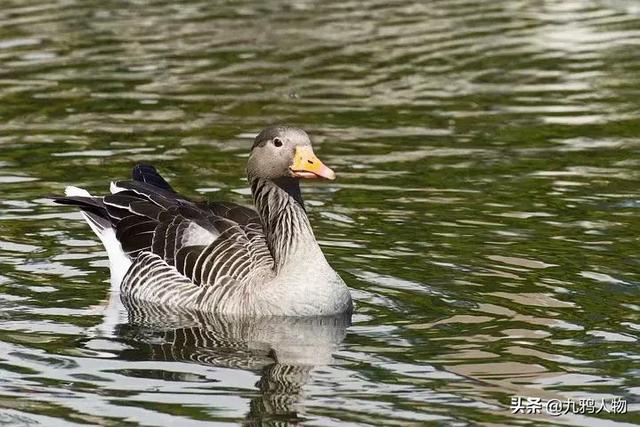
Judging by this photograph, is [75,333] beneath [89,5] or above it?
beneath

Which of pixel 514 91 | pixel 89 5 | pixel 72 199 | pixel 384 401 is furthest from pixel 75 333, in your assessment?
pixel 89 5

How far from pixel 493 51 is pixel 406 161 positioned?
271 inches

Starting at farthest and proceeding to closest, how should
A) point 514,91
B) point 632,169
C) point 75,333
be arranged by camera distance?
point 514,91 → point 632,169 → point 75,333

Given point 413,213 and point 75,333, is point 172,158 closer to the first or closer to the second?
point 413,213

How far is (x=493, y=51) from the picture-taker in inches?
960

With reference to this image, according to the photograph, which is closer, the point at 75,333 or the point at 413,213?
the point at 75,333

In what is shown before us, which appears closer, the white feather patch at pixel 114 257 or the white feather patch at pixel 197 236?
the white feather patch at pixel 197 236

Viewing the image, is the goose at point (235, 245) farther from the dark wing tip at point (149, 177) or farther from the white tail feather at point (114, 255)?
the dark wing tip at point (149, 177)

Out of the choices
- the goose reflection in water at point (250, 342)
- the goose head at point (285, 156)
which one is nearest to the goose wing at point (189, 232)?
the goose reflection in water at point (250, 342)

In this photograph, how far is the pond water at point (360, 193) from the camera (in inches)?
420
